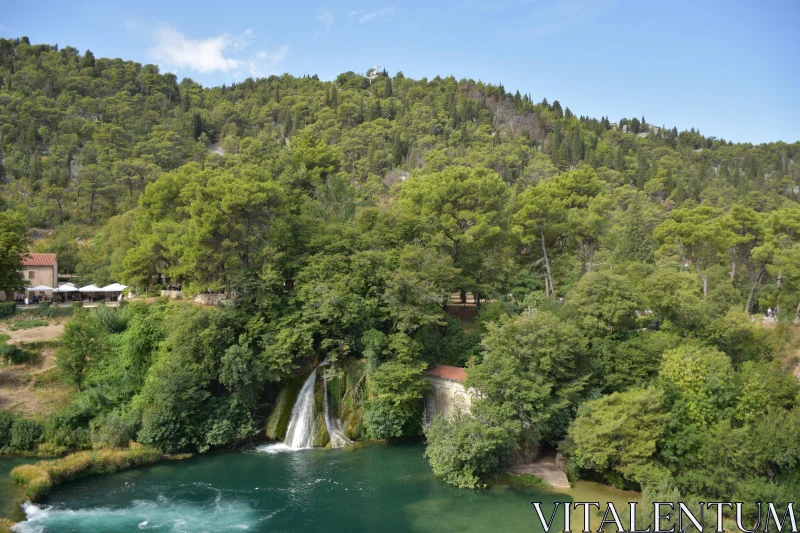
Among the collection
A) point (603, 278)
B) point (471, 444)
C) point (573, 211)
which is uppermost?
point (573, 211)

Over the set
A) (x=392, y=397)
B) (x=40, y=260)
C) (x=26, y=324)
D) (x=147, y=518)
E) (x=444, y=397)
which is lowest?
(x=147, y=518)

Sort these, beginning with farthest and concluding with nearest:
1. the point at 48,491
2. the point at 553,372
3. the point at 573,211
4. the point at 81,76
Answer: the point at 81,76 → the point at 573,211 → the point at 553,372 → the point at 48,491

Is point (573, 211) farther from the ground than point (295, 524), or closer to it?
farther from the ground

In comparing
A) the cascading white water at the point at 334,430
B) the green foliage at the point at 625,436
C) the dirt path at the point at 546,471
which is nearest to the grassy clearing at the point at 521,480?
the dirt path at the point at 546,471

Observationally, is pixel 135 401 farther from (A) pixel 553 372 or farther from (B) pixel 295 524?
(A) pixel 553 372

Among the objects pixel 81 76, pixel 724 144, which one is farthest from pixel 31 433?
pixel 724 144

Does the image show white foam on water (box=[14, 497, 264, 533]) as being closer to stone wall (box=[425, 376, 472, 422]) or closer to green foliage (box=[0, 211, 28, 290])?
stone wall (box=[425, 376, 472, 422])

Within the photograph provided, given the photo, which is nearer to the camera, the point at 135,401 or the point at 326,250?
the point at 135,401

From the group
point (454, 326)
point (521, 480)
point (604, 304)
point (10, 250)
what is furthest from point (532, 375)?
point (10, 250)

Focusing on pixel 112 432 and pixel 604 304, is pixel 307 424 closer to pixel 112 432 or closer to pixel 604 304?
pixel 112 432
